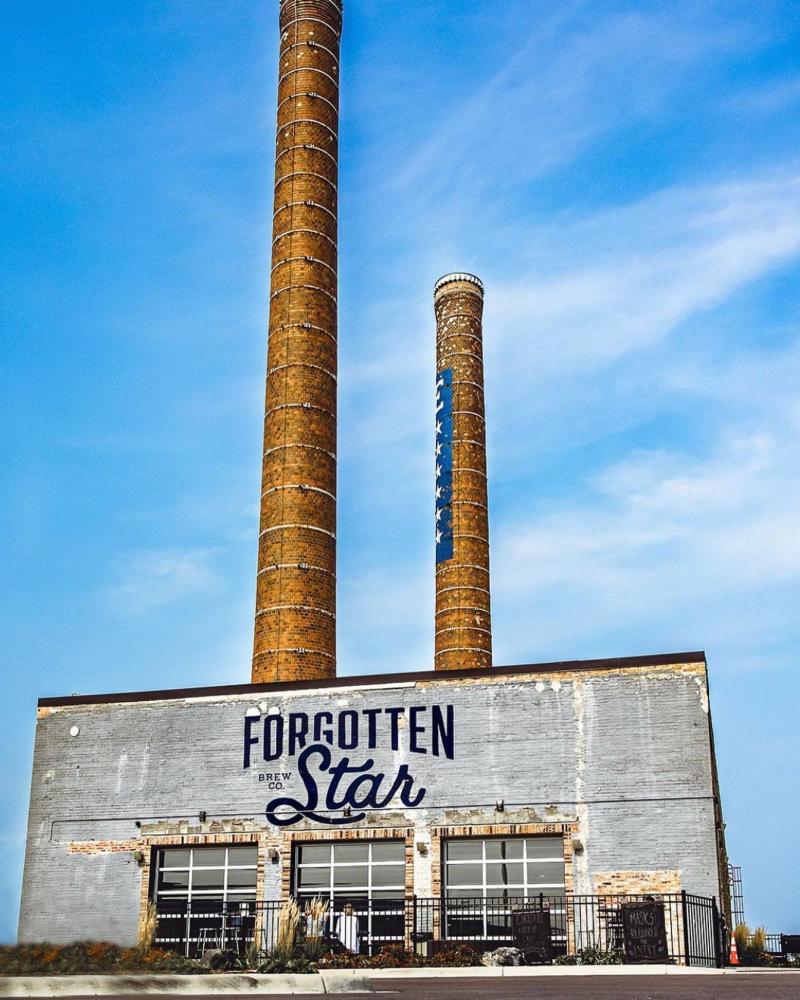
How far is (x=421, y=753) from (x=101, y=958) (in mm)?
8678

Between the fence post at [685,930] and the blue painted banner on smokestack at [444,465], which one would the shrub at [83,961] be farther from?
the blue painted banner on smokestack at [444,465]

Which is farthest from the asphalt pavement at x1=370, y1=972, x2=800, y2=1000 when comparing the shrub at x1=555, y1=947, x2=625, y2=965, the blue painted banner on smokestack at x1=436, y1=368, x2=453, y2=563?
the blue painted banner on smokestack at x1=436, y1=368, x2=453, y2=563

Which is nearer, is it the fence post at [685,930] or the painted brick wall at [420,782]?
the fence post at [685,930]

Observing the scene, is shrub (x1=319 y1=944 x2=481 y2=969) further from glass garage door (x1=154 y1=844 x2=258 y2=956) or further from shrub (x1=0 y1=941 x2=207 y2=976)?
glass garage door (x1=154 y1=844 x2=258 y2=956)

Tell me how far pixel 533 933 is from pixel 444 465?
22.7 metres

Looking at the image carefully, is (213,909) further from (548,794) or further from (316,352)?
(316,352)

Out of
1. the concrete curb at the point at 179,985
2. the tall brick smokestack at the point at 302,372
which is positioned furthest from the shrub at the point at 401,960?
the tall brick smokestack at the point at 302,372

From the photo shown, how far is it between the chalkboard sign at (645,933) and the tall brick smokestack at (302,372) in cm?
1243

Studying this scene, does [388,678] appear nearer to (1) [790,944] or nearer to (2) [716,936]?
(2) [716,936]

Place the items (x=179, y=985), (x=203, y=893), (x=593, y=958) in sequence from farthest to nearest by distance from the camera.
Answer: (x=203, y=893) → (x=593, y=958) → (x=179, y=985)

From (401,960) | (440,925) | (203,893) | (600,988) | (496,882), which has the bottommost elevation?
(600,988)

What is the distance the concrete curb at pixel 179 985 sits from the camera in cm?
1481

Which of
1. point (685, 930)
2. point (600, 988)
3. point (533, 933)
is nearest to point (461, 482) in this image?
point (533, 933)

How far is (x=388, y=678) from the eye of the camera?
26.9 metres
